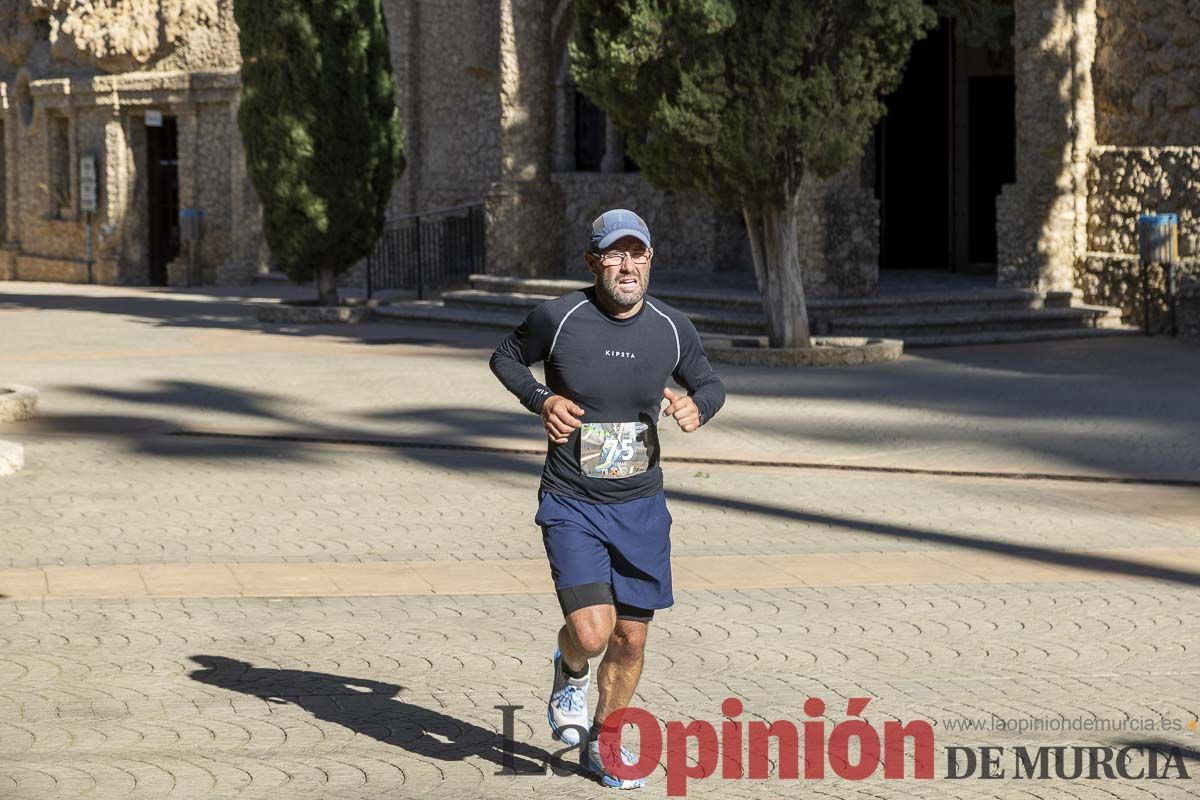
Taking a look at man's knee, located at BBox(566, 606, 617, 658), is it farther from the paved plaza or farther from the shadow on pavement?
the shadow on pavement

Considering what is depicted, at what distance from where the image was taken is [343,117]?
24.4m

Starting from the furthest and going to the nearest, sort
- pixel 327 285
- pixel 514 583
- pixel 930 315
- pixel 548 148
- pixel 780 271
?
pixel 548 148 → pixel 327 285 → pixel 930 315 → pixel 780 271 → pixel 514 583

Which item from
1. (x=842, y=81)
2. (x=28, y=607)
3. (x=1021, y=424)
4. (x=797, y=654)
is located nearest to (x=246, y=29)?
(x=842, y=81)

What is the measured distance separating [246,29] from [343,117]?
1689 millimetres

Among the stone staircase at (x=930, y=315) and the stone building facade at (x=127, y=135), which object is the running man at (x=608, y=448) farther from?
the stone building facade at (x=127, y=135)

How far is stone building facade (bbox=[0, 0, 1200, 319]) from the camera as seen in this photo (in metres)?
21.4

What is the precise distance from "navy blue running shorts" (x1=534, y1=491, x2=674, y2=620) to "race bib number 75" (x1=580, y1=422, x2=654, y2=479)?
0.10m

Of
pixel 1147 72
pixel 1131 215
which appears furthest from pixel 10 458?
pixel 1147 72

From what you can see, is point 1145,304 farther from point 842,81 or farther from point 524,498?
point 524,498

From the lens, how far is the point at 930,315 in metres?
21.1

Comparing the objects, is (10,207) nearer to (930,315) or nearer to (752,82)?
(930,315)

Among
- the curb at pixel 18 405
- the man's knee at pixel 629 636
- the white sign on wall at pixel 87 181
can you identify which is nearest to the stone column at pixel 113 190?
the white sign on wall at pixel 87 181

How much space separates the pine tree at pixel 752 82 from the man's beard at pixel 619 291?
→ 38.8 feet

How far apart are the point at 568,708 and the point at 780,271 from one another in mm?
12792
